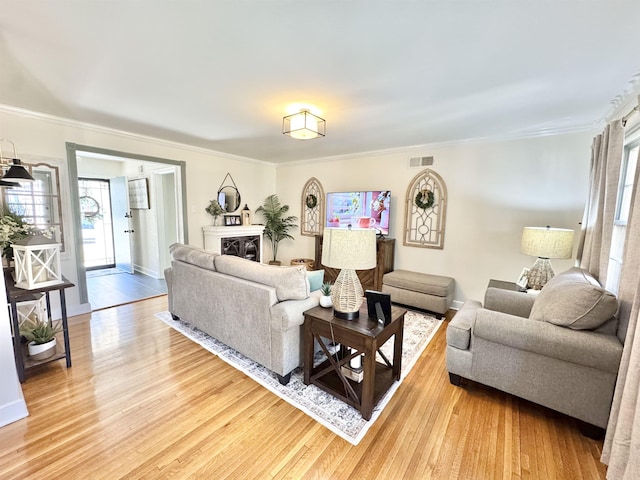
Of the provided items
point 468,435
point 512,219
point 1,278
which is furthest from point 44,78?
point 512,219

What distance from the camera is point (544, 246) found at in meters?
2.54

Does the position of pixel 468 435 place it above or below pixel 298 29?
below

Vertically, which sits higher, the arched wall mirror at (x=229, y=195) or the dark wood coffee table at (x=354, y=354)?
the arched wall mirror at (x=229, y=195)

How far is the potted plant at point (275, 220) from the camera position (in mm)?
5703

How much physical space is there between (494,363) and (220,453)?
1.87 m

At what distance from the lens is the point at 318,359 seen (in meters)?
2.47

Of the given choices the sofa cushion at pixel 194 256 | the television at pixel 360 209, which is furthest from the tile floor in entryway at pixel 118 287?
the television at pixel 360 209

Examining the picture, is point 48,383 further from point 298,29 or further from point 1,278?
point 298,29

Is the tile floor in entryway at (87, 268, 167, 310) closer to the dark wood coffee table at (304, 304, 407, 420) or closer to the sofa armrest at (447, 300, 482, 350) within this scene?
the dark wood coffee table at (304, 304, 407, 420)

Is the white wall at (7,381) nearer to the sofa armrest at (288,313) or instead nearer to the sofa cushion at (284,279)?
the sofa cushion at (284,279)

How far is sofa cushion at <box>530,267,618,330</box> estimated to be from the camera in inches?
62.9

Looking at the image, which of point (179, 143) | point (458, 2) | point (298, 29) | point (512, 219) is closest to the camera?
point (458, 2)

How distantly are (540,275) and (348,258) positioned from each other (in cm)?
224

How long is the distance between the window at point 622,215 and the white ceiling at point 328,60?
0.48 metres
